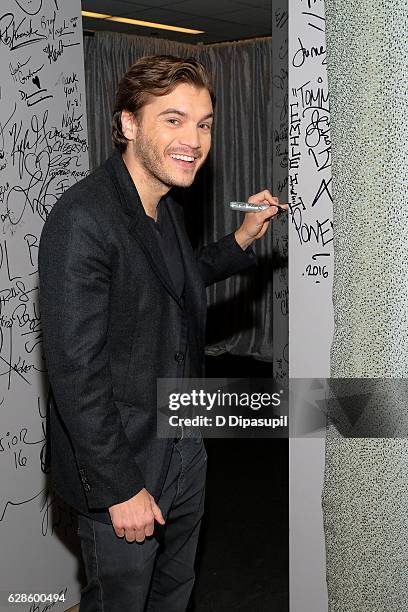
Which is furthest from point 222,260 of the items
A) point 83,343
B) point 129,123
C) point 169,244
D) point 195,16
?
point 195,16

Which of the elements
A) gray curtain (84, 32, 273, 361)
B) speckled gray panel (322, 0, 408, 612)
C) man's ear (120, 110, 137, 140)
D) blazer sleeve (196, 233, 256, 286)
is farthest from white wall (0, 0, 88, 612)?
gray curtain (84, 32, 273, 361)

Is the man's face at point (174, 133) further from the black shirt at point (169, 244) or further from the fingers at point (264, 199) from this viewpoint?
the fingers at point (264, 199)

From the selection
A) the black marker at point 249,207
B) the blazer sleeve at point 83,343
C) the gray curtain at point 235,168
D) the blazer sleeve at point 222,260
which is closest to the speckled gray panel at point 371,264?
the blazer sleeve at point 83,343

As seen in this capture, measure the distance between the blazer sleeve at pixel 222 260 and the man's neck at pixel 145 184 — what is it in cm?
34

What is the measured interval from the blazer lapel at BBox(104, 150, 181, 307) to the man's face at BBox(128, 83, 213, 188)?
0.05 metres

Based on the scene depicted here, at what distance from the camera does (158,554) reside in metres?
1.80

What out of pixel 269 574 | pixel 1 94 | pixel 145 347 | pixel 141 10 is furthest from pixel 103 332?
pixel 141 10

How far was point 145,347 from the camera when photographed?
153 centimetres

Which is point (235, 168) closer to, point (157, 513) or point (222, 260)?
point (222, 260)

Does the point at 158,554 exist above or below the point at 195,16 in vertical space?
below

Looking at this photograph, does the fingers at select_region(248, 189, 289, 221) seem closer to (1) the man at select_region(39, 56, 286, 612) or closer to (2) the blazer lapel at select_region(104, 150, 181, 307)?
(1) the man at select_region(39, 56, 286, 612)

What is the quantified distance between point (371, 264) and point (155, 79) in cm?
109

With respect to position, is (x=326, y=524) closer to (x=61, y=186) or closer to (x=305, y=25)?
(x=305, y=25)

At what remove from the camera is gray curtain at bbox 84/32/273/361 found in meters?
6.35
